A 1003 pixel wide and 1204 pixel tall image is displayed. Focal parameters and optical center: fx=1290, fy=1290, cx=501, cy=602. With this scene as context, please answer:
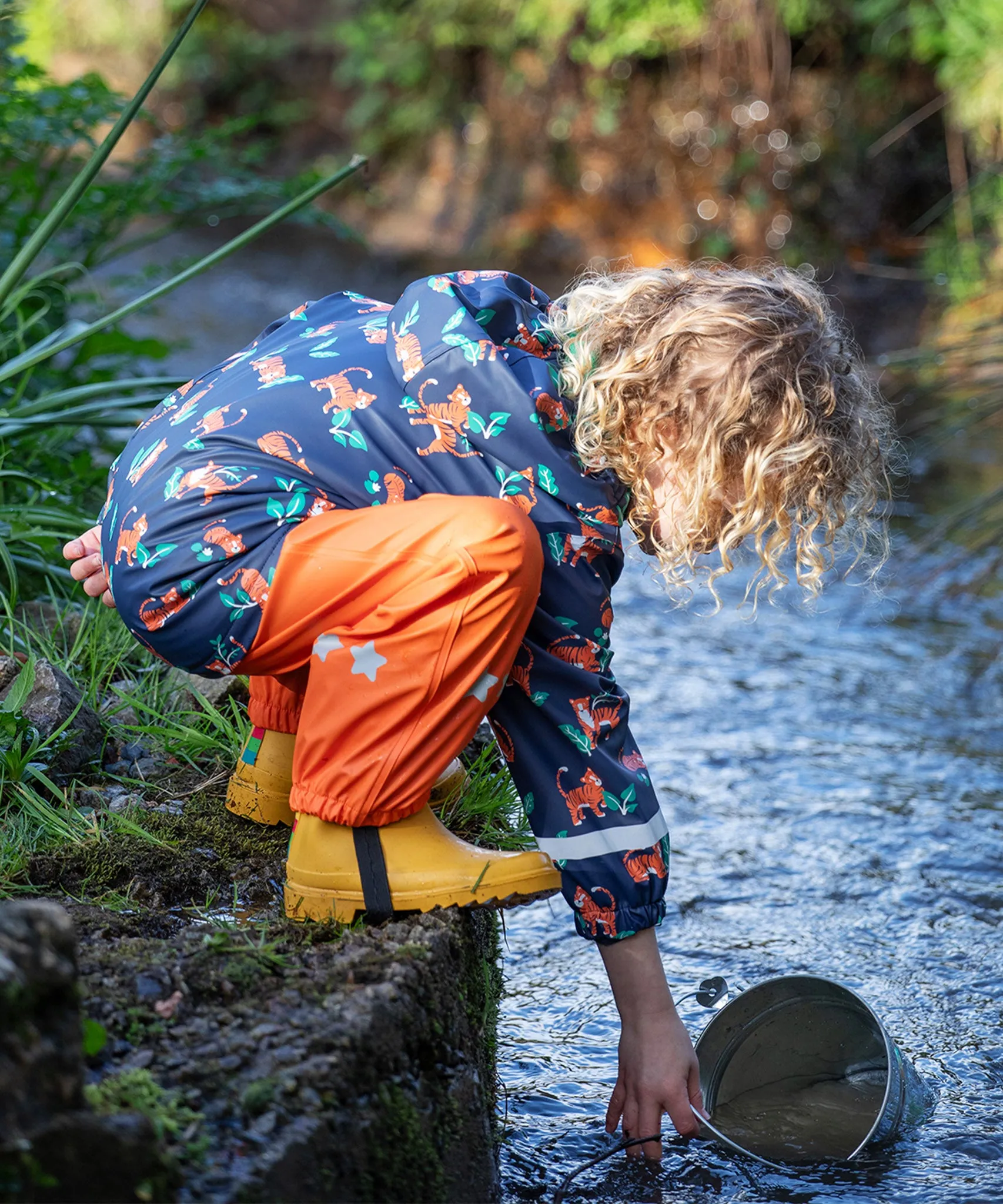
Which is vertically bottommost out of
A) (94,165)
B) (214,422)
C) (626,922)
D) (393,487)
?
(626,922)

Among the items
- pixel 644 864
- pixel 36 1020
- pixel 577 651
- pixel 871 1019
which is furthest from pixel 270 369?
pixel 871 1019

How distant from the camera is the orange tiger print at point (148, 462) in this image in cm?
174

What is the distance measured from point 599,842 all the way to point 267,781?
0.55 meters

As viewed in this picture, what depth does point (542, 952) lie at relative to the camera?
91.6 inches

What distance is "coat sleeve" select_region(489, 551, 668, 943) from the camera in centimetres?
162

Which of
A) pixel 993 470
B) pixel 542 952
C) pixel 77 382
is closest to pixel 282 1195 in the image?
pixel 542 952

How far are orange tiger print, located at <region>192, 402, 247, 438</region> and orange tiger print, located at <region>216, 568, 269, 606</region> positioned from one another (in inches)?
8.2

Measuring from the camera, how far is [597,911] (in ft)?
5.29

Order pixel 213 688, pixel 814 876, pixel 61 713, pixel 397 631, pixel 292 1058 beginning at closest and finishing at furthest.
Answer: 1. pixel 292 1058
2. pixel 397 631
3. pixel 61 713
4. pixel 213 688
5. pixel 814 876

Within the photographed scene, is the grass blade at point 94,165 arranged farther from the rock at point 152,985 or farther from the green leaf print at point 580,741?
the rock at point 152,985

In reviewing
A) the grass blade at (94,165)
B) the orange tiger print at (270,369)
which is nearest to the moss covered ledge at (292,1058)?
the orange tiger print at (270,369)

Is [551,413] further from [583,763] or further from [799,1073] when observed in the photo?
[799,1073]

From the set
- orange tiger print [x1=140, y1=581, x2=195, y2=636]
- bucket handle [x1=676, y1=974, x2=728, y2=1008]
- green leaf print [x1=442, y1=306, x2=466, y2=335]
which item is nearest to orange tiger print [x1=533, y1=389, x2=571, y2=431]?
green leaf print [x1=442, y1=306, x2=466, y2=335]

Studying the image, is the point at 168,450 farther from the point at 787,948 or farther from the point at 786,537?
the point at 787,948
